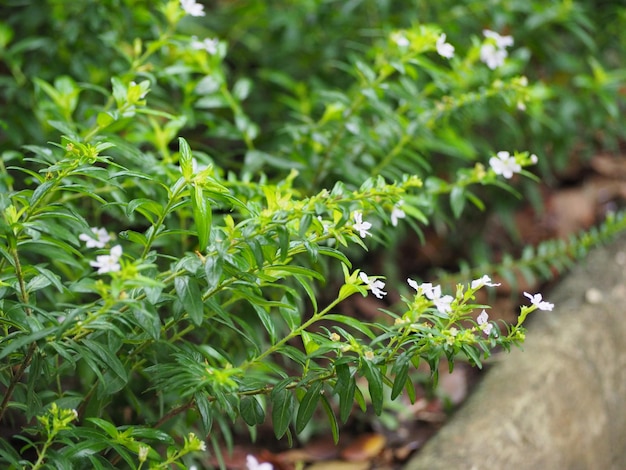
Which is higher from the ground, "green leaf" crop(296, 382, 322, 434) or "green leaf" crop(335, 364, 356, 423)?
"green leaf" crop(335, 364, 356, 423)

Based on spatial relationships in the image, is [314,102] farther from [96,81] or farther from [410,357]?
[410,357]

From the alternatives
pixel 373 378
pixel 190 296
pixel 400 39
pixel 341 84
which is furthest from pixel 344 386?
pixel 341 84

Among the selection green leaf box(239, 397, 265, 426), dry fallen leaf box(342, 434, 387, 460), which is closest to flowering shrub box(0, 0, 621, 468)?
green leaf box(239, 397, 265, 426)

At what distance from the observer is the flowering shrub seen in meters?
1.32

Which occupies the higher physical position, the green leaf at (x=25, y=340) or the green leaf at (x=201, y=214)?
the green leaf at (x=201, y=214)

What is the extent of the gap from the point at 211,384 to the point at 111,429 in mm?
208

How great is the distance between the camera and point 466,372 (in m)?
2.70

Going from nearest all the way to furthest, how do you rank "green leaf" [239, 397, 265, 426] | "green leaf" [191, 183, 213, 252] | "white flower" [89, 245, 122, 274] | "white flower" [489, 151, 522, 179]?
"white flower" [89, 245, 122, 274] < "green leaf" [191, 183, 213, 252] < "green leaf" [239, 397, 265, 426] < "white flower" [489, 151, 522, 179]

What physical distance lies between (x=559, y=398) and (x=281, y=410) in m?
1.15

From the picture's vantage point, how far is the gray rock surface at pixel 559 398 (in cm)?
204

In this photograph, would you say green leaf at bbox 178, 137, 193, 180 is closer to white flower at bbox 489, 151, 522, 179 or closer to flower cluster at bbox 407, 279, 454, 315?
flower cluster at bbox 407, 279, 454, 315

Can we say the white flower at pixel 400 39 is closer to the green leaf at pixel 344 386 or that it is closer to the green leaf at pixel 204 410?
the green leaf at pixel 344 386

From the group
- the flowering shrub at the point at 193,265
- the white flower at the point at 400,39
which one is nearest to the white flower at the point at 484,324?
the flowering shrub at the point at 193,265

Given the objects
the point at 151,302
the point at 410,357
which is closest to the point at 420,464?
the point at 410,357
